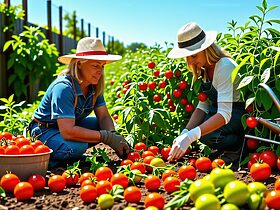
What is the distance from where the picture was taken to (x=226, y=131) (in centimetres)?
330

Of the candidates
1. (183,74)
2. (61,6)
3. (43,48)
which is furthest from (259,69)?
(61,6)

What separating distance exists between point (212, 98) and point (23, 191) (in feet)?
5.38

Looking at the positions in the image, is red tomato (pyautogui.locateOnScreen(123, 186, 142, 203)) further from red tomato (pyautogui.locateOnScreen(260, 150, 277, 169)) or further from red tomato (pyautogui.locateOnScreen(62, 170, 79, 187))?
red tomato (pyautogui.locateOnScreen(260, 150, 277, 169))

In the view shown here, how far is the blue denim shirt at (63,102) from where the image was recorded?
9.78ft

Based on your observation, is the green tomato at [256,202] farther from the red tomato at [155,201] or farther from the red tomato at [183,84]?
the red tomato at [183,84]

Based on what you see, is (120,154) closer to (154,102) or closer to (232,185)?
(154,102)

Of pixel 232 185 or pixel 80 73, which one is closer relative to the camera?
pixel 232 185

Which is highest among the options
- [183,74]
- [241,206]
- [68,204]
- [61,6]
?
[61,6]

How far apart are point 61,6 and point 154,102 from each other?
28.1 ft

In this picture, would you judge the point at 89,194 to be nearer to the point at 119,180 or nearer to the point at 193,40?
the point at 119,180

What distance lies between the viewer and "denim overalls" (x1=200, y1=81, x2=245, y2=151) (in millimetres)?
3264

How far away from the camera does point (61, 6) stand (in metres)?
11.8

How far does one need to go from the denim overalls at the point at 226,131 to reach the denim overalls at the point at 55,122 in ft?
2.91

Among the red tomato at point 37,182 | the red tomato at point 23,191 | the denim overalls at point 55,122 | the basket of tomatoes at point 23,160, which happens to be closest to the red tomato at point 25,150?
the basket of tomatoes at point 23,160
